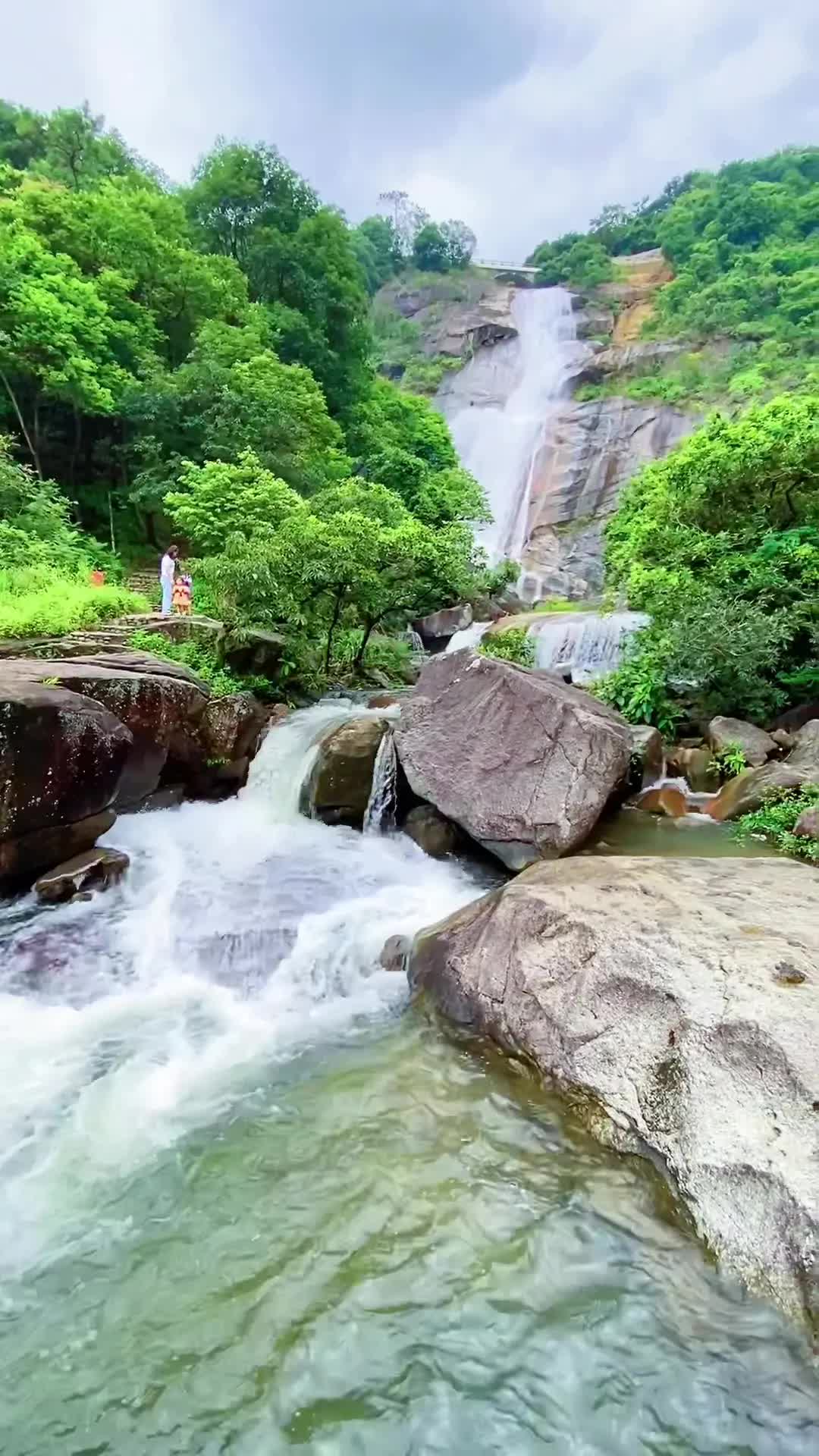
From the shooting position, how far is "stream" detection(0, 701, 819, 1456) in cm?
260

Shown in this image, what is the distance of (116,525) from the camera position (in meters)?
19.7

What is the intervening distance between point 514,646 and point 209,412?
362 inches

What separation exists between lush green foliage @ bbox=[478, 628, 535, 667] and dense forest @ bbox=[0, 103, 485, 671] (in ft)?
5.24

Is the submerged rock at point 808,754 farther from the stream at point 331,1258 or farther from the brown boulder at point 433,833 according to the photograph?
the stream at point 331,1258

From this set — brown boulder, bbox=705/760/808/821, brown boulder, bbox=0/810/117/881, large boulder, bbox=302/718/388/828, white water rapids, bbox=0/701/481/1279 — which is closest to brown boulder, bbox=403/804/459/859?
white water rapids, bbox=0/701/481/1279

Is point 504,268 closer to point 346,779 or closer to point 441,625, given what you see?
point 441,625

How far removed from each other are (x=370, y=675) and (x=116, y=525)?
1026cm

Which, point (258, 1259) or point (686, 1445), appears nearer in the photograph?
point (686, 1445)

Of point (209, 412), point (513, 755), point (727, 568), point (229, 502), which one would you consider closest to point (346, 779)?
point (513, 755)

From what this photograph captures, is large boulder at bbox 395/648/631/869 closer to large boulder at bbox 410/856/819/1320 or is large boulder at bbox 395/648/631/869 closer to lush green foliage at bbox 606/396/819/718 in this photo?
large boulder at bbox 410/856/819/1320

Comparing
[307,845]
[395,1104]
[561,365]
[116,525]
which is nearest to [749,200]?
[561,365]

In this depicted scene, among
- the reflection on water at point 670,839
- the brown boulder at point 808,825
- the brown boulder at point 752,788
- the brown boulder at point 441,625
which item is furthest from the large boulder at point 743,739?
the brown boulder at point 441,625

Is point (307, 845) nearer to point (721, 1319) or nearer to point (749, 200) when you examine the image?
point (721, 1319)

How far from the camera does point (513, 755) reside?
7.58 meters
